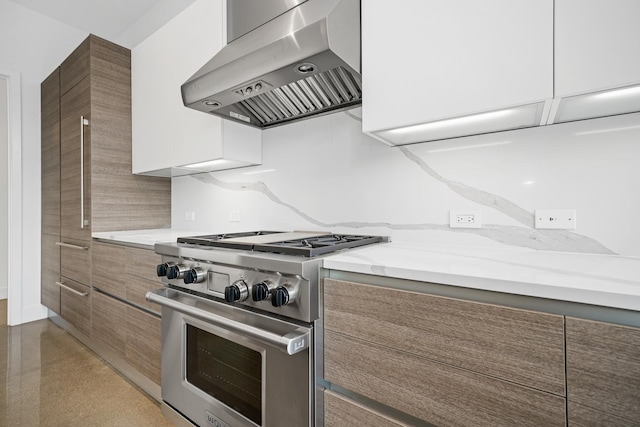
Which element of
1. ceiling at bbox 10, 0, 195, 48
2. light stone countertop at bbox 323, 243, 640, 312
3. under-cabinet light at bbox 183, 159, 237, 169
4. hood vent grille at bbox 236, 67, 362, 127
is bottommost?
light stone countertop at bbox 323, 243, 640, 312

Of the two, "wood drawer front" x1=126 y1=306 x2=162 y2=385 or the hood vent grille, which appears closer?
the hood vent grille

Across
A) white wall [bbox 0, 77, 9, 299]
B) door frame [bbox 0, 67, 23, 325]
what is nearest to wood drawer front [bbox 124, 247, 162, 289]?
door frame [bbox 0, 67, 23, 325]

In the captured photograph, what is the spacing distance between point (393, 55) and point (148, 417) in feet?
6.76

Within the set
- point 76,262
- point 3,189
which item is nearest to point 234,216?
point 76,262

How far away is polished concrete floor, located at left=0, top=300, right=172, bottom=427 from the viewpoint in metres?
1.62

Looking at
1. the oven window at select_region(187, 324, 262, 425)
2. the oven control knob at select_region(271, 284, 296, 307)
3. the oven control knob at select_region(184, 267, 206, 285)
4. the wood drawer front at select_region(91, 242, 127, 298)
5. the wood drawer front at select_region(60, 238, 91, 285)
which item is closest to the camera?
the oven control knob at select_region(271, 284, 296, 307)

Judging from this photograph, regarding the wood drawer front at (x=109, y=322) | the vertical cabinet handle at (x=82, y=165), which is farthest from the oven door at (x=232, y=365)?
the vertical cabinet handle at (x=82, y=165)

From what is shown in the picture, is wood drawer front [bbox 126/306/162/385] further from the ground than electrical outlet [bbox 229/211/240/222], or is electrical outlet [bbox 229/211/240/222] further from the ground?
electrical outlet [bbox 229/211/240/222]

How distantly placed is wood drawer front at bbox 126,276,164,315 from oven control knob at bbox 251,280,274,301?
2.87 ft

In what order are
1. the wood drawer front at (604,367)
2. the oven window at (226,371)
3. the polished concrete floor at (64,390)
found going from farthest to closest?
the polished concrete floor at (64,390) < the oven window at (226,371) < the wood drawer front at (604,367)

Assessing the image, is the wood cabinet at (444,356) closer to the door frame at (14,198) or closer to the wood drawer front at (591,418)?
the wood drawer front at (591,418)

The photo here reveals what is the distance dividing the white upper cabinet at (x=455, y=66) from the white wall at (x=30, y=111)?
3.54m

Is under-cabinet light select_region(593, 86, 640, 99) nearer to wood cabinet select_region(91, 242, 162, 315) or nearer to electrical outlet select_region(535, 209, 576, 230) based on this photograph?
electrical outlet select_region(535, 209, 576, 230)

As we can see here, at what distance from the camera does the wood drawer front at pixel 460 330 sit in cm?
65
